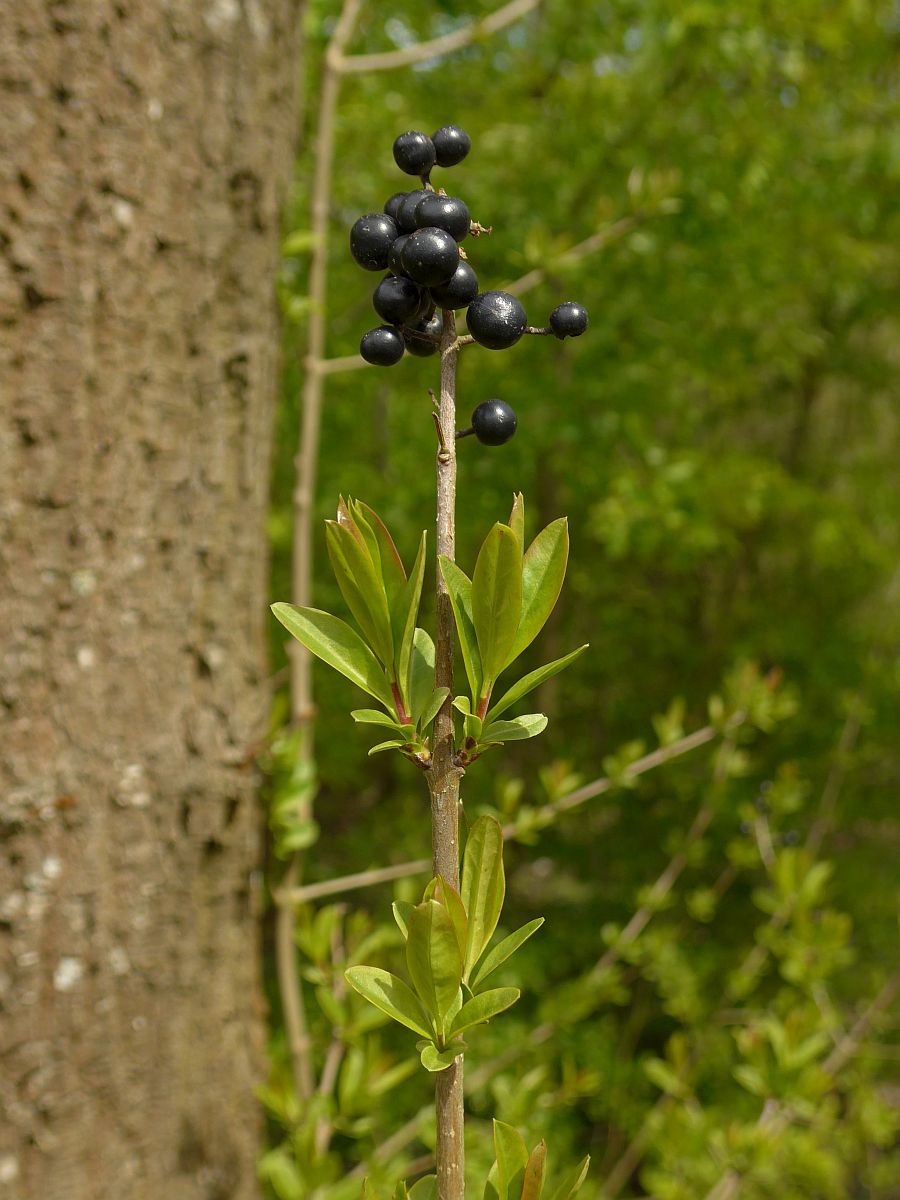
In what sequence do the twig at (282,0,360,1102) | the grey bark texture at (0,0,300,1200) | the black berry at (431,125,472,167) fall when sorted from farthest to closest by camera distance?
1. the twig at (282,0,360,1102)
2. the grey bark texture at (0,0,300,1200)
3. the black berry at (431,125,472,167)

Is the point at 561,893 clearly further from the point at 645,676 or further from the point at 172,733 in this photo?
the point at 172,733

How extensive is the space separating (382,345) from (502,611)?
123mm

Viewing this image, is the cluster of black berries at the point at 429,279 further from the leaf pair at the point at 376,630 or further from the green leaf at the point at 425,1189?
the green leaf at the point at 425,1189

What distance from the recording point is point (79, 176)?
1171 mm

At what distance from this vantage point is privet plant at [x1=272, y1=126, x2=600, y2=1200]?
11.8 inches

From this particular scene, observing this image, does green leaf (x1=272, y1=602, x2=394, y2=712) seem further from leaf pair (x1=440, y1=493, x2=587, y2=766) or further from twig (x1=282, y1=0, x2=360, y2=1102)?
twig (x1=282, y1=0, x2=360, y2=1102)

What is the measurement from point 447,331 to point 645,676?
562 centimetres

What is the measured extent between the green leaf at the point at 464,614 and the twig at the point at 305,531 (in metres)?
1.18

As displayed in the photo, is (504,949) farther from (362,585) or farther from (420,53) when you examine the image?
(420,53)

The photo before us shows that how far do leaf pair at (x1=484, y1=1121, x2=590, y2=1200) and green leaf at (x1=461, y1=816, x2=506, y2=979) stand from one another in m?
0.05

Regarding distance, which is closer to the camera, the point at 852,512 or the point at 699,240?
the point at 699,240

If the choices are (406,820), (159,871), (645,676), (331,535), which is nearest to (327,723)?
(406,820)

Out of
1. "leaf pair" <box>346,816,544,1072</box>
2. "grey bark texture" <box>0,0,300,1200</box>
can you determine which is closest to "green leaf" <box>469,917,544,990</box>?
"leaf pair" <box>346,816,544,1072</box>

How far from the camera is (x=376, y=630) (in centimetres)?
34
